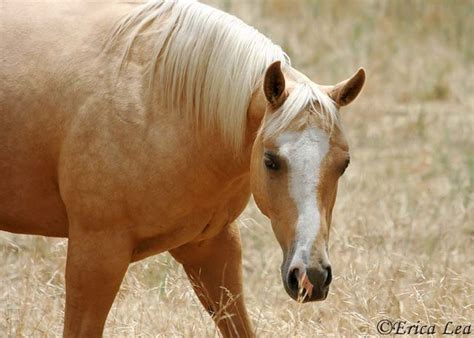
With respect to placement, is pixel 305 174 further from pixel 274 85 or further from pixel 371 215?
pixel 371 215

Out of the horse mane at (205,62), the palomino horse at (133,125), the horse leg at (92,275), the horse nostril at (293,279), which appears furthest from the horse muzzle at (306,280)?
the horse leg at (92,275)

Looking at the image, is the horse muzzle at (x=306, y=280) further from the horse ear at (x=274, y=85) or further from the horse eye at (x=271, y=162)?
the horse ear at (x=274, y=85)

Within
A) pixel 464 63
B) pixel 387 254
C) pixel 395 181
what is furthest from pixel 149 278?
pixel 464 63

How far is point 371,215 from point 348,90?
2.45m

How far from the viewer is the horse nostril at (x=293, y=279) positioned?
11.3 feet

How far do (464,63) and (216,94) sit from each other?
223 inches

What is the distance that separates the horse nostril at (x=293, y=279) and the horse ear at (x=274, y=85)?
1.87ft

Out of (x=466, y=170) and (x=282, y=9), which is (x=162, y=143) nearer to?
(x=466, y=170)

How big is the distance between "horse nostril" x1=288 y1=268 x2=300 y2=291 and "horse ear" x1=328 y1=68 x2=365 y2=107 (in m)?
0.63

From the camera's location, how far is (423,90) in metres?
8.60

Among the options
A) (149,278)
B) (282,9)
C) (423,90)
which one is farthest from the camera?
(282,9)

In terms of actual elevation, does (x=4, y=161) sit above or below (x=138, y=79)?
below

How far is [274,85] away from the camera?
3.62 meters

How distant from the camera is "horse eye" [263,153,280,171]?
11.7 feet
